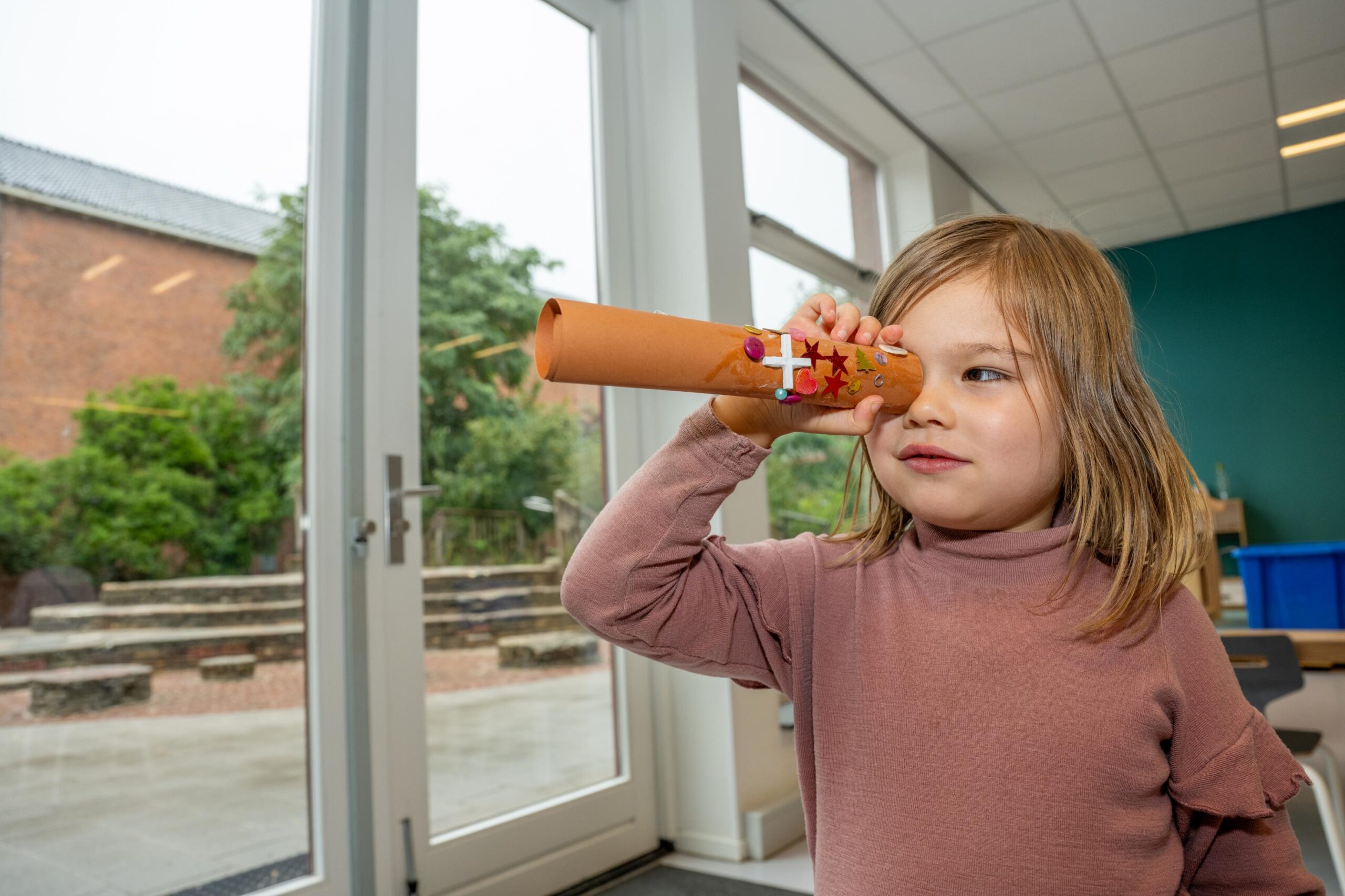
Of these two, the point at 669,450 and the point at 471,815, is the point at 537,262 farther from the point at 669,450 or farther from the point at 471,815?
the point at 669,450

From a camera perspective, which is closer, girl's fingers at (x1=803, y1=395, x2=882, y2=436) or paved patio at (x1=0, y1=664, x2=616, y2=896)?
girl's fingers at (x1=803, y1=395, x2=882, y2=436)

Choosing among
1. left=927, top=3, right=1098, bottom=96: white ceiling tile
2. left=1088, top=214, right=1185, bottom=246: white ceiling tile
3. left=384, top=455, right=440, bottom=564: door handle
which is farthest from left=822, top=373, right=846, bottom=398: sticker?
left=1088, top=214, right=1185, bottom=246: white ceiling tile

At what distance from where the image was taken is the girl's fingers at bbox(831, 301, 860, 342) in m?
0.72

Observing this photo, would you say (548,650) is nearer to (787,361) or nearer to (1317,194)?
(787,361)

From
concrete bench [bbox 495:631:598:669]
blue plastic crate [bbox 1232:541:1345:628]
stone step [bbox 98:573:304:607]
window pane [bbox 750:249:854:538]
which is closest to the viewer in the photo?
stone step [bbox 98:573:304:607]

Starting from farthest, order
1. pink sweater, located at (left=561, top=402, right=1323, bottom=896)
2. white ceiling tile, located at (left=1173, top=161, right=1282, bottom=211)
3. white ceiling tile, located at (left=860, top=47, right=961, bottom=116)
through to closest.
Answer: white ceiling tile, located at (left=1173, top=161, right=1282, bottom=211) → white ceiling tile, located at (left=860, top=47, right=961, bottom=116) → pink sweater, located at (left=561, top=402, right=1323, bottom=896)

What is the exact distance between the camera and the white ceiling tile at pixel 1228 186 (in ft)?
14.8

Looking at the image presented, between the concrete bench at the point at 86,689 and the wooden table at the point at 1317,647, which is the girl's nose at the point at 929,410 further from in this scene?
the wooden table at the point at 1317,647

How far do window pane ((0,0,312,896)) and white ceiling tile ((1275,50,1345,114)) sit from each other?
3660mm

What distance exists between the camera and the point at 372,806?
1652 mm

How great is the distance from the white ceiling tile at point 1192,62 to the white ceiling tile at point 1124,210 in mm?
1122

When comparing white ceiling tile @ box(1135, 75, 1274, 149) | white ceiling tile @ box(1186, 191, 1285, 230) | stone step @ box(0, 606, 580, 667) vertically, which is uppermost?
white ceiling tile @ box(1135, 75, 1274, 149)

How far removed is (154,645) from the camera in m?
1.43

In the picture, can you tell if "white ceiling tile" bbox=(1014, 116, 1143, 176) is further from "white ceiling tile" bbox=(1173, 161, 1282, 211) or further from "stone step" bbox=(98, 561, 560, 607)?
"stone step" bbox=(98, 561, 560, 607)
